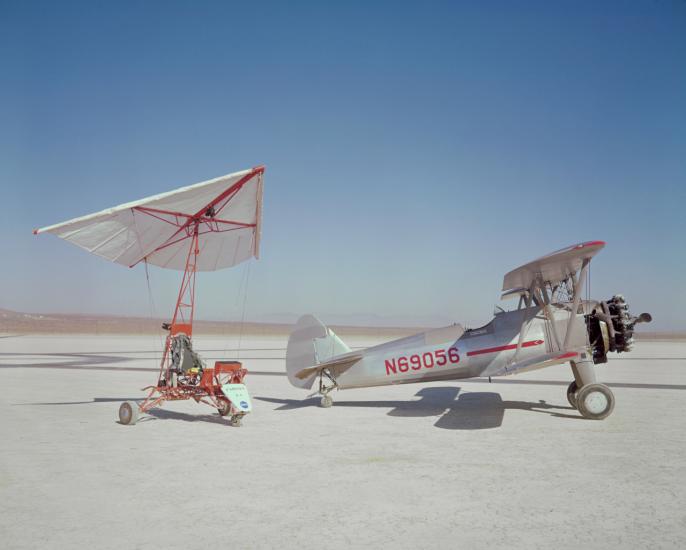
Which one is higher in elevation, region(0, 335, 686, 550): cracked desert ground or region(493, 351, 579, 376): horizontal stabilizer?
region(493, 351, 579, 376): horizontal stabilizer

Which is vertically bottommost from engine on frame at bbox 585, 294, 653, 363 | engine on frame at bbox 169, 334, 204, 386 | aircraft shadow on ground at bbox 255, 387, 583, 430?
aircraft shadow on ground at bbox 255, 387, 583, 430

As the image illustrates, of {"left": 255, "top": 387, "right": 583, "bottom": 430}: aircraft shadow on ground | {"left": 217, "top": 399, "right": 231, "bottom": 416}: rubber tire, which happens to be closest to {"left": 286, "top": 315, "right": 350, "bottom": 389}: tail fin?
{"left": 255, "top": 387, "right": 583, "bottom": 430}: aircraft shadow on ground

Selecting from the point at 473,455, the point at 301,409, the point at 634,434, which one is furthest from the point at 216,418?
the point at 634,434

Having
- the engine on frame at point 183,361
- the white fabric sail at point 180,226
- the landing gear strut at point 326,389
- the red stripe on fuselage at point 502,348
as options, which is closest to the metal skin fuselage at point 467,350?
the red stripe on fuselage at point 502,348

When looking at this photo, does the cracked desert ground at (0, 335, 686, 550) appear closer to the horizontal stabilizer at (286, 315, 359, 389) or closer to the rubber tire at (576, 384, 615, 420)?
the rubber tire at (576, 384, 615, 420)

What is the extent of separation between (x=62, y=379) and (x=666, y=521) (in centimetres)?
2028

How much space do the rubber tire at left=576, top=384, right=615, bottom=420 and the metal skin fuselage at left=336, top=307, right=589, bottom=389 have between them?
124cm

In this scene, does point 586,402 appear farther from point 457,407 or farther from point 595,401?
point 457,407

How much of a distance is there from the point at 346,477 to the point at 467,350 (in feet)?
22.2

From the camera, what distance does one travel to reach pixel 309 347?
564 inches

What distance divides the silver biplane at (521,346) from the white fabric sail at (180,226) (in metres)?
3.37

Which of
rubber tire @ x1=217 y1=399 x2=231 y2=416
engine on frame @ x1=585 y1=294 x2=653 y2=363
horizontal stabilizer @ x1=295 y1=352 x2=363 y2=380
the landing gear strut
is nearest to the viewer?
rubber tire @ x1=217 y1=399 x2=231 y2=416

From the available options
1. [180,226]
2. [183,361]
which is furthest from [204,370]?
[180,226]

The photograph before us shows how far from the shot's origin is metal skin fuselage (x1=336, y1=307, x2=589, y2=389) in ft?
41.0
